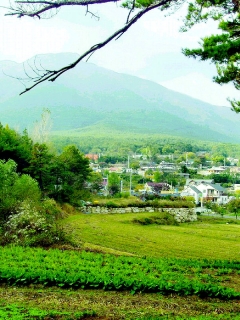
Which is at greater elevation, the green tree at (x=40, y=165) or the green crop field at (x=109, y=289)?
the green tree at (x=40, y=165)

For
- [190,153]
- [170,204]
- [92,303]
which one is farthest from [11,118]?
[92,303]

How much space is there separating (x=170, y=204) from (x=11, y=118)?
148170 mm

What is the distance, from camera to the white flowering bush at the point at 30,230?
11977mm

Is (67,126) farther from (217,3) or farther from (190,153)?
(217,3)

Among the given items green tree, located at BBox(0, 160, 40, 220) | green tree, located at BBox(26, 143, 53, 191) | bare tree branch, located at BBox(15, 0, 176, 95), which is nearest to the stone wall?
green tree, located at BBox(26, 143, 53, 191)

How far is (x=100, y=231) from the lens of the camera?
66.4 ft

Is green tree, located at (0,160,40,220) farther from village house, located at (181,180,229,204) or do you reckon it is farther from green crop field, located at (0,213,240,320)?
village house, located at (181,180,229,204)

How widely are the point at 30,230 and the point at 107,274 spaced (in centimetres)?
564

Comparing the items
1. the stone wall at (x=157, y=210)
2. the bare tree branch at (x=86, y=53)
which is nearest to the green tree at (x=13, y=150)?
the stone wall at (x=157, y=210)

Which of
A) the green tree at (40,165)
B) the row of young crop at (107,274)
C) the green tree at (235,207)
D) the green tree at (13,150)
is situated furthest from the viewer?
the green tree at (235,207)

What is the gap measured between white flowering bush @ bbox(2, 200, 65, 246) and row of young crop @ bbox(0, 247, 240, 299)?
2288 millimetres

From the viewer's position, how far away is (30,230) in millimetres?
12070

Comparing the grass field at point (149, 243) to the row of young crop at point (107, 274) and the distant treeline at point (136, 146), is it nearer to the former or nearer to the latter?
the row of young crop at point (107, 274)

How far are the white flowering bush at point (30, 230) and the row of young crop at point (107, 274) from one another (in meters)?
2.29
